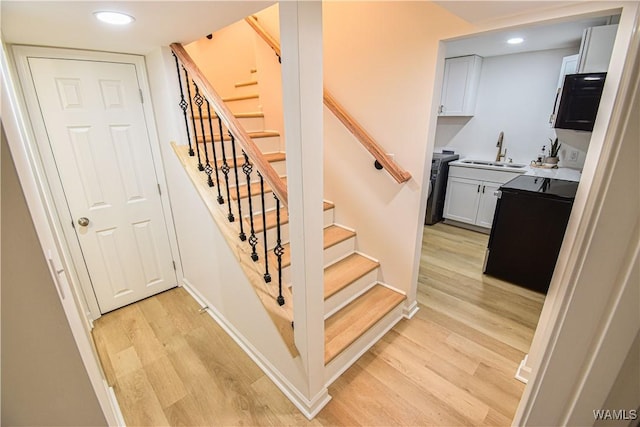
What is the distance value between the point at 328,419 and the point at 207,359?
95 cm

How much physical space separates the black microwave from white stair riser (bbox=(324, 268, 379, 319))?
2.42m

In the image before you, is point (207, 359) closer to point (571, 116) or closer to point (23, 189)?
point (23, 189)

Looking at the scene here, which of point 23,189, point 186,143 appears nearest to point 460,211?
point 186,143

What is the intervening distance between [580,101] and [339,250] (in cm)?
268

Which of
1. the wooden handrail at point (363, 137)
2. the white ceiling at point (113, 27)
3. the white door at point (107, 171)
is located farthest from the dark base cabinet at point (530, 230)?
the white door at point (107, 171)

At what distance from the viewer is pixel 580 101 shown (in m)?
2.65

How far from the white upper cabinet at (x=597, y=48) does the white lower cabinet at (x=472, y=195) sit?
1359mm

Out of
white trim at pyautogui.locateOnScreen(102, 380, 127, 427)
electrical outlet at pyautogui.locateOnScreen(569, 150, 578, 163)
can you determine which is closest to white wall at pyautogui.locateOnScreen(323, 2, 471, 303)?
white trim at pyautogui.locateOnScreen(102, 380, 127, 427)

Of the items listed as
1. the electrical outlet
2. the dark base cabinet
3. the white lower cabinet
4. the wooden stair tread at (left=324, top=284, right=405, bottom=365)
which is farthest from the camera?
the white lower cabinet

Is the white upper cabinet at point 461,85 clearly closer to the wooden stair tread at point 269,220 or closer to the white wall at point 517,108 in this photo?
the white wall at point 517,108

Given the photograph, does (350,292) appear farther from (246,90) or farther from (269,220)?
(246,90)

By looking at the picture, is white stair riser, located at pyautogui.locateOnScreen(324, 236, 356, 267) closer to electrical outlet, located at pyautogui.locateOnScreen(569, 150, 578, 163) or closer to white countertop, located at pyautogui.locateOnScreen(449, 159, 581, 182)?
white countertop, located at pyautogui.locateOnScreen(449, 159, 581, 182)

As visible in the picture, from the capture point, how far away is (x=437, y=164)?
4.06 m

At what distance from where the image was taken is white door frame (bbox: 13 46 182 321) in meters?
1.83
